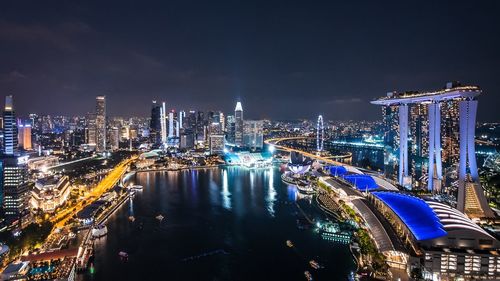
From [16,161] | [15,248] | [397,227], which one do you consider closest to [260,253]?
A: [397,227]

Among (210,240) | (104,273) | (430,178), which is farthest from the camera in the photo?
(430,178)

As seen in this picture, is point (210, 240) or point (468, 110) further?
point (468, 110)

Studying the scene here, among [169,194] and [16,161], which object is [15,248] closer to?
[16,161]

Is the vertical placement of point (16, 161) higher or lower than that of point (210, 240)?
higher

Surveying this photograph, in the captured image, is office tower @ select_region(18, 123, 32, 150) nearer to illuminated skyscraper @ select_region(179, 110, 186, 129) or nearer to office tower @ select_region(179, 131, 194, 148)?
office tower @ select_region(179, 131, 194, 148)

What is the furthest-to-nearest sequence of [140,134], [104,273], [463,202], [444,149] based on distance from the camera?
[140,134] < [444,149] < [463,202] < [104,273]

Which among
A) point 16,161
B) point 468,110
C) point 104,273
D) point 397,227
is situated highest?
point 468,110

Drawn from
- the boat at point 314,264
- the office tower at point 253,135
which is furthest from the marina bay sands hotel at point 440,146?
the office tower at point 253,135
